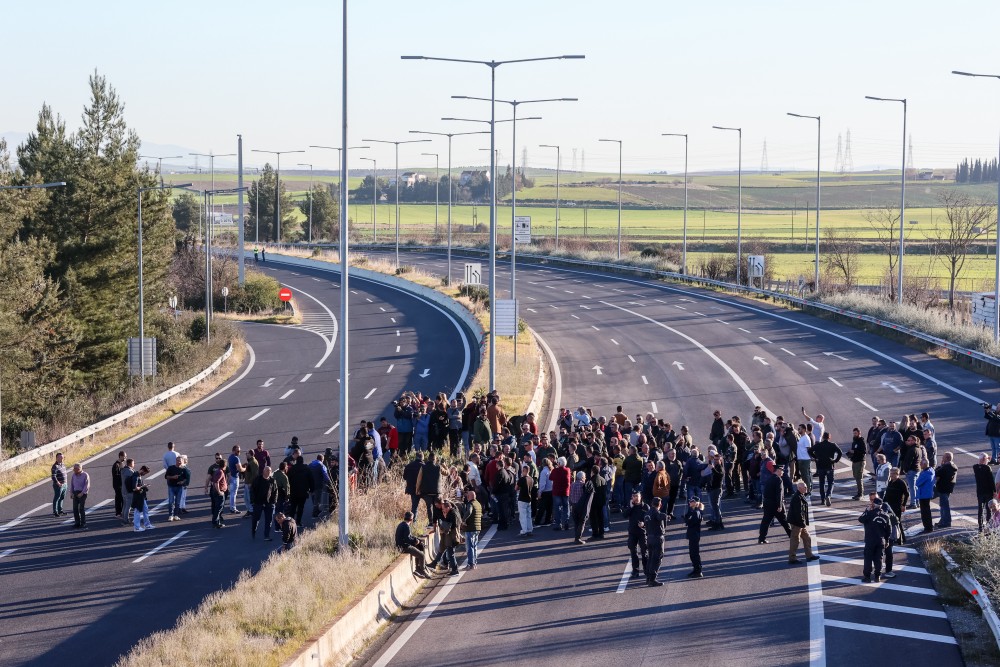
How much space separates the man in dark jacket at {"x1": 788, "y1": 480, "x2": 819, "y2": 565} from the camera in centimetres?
1844

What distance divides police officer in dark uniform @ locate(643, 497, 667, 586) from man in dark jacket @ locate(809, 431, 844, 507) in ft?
20.0

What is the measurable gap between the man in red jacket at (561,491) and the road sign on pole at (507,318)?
14352 mm

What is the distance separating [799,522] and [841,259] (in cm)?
5979

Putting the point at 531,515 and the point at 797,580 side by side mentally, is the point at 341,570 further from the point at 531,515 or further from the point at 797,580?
the point at 797,580

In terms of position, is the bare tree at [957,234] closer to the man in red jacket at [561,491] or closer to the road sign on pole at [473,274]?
the road sign on pole at [473,274]

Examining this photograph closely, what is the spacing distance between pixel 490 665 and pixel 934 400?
2381cm

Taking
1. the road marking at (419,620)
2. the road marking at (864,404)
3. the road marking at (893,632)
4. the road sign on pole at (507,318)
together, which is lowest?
the road marking at (419,620)

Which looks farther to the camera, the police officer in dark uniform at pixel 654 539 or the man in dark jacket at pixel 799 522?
the man in dark jacket at pixel 799 522

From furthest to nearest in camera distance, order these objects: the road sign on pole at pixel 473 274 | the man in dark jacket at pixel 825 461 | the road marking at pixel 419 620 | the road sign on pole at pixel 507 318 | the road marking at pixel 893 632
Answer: the road sign on pole at pixel 473 274 → the road sign on pole at pixel 507 318 → the man in dark jacket at pixel 825 461 → the road marking at pixel 893 632 → the road marking at pixel 419 620

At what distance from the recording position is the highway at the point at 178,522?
17.2 m

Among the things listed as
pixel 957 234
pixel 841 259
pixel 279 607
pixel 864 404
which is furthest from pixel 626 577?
pixel 841 259

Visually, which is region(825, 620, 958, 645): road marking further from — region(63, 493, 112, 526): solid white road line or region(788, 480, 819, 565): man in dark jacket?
region(63, 493, 112, 526): solid white road line

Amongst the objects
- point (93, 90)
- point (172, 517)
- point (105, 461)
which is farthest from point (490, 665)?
point (93, 90)

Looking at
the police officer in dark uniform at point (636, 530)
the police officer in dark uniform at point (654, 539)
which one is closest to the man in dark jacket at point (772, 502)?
the police officer in dark uniform at point (636, 530)
